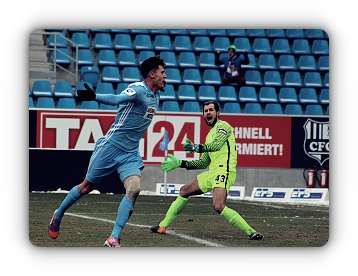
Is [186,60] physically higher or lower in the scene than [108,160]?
higher

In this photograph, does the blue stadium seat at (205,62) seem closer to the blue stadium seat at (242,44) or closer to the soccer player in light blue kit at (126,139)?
the blue stadium seat at (242,44)

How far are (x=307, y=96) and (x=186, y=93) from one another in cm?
132

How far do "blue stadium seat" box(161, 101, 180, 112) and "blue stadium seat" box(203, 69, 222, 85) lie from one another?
0.41 meters

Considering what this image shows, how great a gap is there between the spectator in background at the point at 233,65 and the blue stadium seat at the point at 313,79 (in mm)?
916

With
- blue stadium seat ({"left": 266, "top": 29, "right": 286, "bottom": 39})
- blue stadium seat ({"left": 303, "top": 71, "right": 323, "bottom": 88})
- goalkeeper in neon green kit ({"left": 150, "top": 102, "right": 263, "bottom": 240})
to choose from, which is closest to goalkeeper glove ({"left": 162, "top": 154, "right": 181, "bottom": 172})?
goalkeeper in neon green kit ({"left": 150, "top": 102, "right": 263, "bottom": 240})

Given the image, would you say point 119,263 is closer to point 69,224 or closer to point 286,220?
point 69,224

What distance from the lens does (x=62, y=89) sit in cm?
988

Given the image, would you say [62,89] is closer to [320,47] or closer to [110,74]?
[110,74]

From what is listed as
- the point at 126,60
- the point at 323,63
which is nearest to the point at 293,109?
the point at 323,63

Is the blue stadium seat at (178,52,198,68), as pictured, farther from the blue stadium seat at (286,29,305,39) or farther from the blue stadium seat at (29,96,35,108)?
the blue stadium seat at (29,96,35,108)

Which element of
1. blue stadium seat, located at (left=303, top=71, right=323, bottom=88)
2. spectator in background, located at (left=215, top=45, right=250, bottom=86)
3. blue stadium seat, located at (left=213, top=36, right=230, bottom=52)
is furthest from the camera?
spectator in background, located at (left=215, top=45, right=250, bottom=86)

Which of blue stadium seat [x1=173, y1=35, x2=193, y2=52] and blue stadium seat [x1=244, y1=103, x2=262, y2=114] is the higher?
blue stadium seat [x1=173, y1=35, x2=193, y2=52]

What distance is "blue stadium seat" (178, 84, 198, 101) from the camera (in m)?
10.6

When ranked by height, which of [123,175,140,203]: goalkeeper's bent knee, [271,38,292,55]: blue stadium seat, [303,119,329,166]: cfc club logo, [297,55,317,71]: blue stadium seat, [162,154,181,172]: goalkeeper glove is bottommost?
[123,175,140,203]: goalkeeper's bent knee
